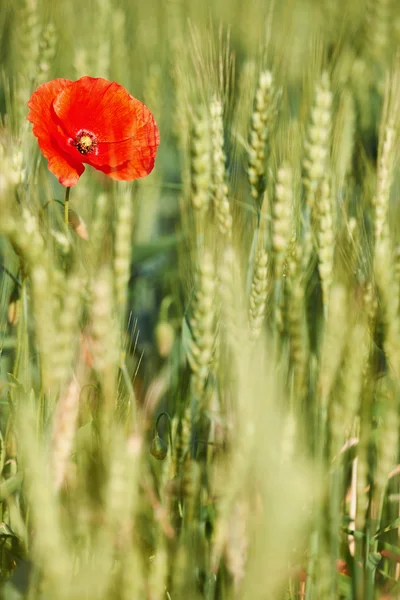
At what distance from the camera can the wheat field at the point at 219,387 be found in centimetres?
60

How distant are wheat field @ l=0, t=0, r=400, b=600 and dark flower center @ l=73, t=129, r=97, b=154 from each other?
0.07 m

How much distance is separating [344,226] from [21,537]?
1.80 ft

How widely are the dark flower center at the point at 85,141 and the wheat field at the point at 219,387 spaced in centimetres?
7

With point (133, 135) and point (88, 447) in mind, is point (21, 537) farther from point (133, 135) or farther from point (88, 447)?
point (133, 135)

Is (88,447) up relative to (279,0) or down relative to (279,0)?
down

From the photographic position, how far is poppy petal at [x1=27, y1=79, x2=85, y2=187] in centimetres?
80

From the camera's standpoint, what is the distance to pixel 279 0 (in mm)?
2021

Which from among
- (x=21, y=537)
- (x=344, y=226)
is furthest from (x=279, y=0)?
(x=21, y=537)

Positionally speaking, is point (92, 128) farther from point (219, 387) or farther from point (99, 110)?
point (219, 387)

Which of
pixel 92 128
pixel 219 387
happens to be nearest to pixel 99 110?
pixel 92 128

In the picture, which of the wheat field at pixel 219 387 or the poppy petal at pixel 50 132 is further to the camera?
the poppy petal at pixel 50 132

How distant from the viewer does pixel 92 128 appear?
87 centimetres

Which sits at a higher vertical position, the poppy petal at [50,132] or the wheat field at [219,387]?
the poppy petal at [50,132]

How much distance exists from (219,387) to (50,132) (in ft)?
1.19
